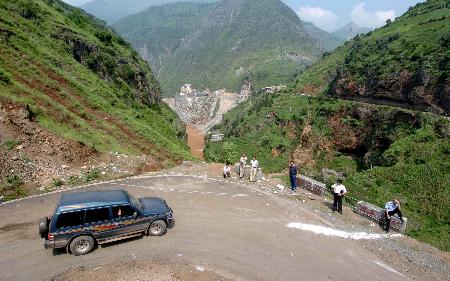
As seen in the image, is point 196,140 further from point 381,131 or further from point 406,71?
point 381,131

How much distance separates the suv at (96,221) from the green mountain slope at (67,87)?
42.3 ft

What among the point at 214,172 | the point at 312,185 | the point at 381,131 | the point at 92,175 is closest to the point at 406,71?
the point at 381,131

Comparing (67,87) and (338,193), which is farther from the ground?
(67,87)

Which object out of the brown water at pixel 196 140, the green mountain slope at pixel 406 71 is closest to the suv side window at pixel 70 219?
the green mountain slope at pixel 406 71

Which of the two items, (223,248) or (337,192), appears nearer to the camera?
(223,248)

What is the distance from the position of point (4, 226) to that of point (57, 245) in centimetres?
484

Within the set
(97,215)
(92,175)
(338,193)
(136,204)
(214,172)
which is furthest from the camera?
(214,172)

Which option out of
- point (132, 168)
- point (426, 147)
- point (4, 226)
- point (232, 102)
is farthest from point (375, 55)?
point (232, 102)

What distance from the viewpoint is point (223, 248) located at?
638 inches

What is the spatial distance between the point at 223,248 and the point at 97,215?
5.56 metres

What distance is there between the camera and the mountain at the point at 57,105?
24.6 metres

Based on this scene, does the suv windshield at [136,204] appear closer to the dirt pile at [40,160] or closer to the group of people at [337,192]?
the dirt pile at [40,160]

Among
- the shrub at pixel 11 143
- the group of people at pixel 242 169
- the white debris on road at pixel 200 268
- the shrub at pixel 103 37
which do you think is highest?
the shrub at pixel 103 37

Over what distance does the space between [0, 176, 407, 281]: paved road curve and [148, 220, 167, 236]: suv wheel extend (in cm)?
28
